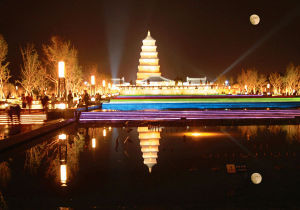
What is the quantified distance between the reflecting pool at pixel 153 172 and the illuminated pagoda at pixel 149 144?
0.11 feet

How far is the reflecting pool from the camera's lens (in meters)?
7.29

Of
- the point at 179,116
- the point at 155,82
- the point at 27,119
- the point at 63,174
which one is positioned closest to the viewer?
the point at 63,174

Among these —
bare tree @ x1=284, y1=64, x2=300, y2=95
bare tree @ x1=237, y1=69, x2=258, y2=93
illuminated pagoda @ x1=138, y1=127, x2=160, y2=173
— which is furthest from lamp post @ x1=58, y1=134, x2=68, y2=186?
bare tree @ x1=237, y1=69, x2=258, y2=93

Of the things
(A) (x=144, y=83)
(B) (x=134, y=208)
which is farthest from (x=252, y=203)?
(A) (x=144, y=83)

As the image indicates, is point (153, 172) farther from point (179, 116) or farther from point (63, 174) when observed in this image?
point (179, 116)

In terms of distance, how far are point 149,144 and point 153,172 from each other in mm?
4291

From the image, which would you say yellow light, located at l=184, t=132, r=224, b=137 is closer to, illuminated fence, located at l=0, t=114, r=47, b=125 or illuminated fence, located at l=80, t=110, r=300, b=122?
illuminated fence, located at l=80, t=110, r=300, b=122

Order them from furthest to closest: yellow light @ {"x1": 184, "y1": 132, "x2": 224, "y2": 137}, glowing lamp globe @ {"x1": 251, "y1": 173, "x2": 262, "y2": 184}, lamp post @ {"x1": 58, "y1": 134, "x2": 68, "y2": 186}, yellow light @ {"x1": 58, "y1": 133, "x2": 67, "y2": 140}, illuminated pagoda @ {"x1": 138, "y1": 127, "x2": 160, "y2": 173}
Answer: yellow light @ {"x1": 184, "y1": 132, "x2": 224, "y2": 137} → yellow light @ {"x1": 58, "y1": 133, "x2": 67, "y2": 140} → illuminated pagoda @ {"x1": 138, "y1": 127, "x2": 160, "y2": 173} → lamp post @ {"x1": 58, "y1": 134, "x2": 68, "y2": 186} → glowing lamp globe @ {"x1": 251, "y1": 173, "x2": 262, "y2": 184}

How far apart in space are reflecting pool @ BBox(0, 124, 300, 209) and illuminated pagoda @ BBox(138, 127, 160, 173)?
1.4 inches

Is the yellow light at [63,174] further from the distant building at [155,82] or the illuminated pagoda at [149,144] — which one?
the distant building at [155,82]

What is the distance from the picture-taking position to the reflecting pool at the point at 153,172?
7285 mm

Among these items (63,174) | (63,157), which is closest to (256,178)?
(63,174)

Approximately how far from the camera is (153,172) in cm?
938

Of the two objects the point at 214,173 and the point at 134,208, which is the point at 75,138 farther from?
the point at 134,208
